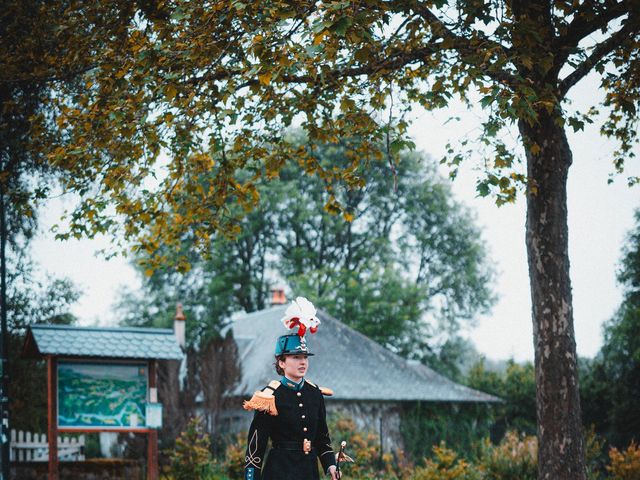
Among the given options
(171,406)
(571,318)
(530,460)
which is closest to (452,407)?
(171,406)

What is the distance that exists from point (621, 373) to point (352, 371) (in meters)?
9.01

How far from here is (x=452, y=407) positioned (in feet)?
104

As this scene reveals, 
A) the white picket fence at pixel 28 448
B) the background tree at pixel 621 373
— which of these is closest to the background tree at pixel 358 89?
the white picket fence at pixel 28 448

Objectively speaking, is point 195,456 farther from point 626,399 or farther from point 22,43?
point 626,399

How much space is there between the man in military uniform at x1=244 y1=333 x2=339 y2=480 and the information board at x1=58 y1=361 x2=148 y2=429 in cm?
920

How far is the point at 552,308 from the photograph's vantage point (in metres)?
11.4

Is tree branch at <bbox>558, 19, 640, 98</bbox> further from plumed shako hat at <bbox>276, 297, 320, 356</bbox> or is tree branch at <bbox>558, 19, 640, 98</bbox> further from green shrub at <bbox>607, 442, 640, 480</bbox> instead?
green shrub at <bbox>607, 442, 640, 480</bbox>

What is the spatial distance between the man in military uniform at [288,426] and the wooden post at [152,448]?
908 cm

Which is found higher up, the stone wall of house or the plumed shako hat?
the plumed shako hat

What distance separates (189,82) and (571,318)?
5.92 m

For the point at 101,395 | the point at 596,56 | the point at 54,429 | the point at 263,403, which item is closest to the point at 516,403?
the point at 101,395

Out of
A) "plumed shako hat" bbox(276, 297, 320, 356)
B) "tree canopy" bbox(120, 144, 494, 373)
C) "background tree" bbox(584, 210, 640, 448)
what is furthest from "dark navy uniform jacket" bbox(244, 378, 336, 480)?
"tree canopy" bbox(120, 144, 494, 373)

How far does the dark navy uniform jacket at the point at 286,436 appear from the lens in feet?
26.4

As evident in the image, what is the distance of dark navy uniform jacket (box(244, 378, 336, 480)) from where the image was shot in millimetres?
8055
